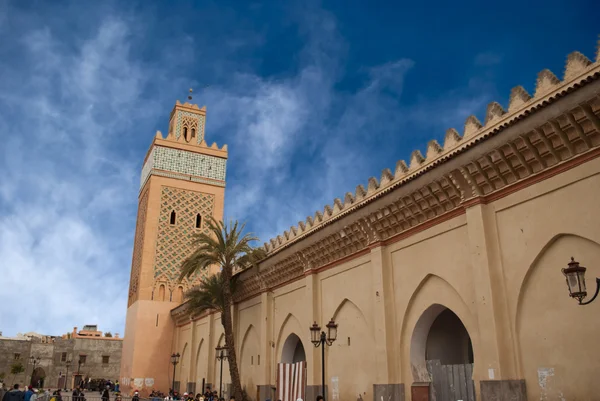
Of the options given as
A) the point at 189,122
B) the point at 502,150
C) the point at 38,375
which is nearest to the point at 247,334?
the point at 502,150

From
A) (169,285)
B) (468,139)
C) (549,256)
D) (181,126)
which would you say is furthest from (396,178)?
(181,126)

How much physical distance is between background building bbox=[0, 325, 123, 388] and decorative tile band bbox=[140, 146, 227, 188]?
1694 centimetres

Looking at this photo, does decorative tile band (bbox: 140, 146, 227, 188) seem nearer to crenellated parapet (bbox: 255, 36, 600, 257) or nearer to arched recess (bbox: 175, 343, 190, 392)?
arched recess (bbox: 175, 343, 190, 392)

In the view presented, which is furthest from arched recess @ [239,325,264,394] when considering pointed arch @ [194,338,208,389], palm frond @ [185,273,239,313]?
pointed arch @ [194,338,208,389]

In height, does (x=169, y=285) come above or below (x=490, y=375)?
above

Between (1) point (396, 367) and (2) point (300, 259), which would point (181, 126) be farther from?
(1) point (396, 367)

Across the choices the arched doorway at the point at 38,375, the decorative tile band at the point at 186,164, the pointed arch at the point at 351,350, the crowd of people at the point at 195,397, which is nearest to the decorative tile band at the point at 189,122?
the decorative tile band at the point at 186,164

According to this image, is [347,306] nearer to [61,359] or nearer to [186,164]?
[186,164]

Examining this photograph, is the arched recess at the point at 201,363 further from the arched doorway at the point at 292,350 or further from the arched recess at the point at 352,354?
the arched recess at the point at 352,354

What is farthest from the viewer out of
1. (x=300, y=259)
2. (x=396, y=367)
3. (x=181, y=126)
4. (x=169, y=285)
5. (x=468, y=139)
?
(x=181, y=126)

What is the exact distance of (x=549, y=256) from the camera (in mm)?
8109

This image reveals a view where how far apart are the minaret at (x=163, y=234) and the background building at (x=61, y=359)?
A: 45.9ft

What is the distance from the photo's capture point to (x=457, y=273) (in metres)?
9.63

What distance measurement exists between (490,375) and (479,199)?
2.70 meters
